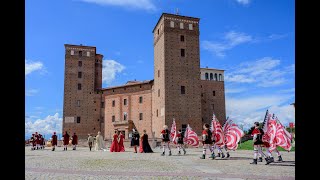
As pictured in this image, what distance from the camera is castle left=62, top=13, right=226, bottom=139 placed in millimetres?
42719

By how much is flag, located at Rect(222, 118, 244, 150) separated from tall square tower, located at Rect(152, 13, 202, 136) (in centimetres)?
2515

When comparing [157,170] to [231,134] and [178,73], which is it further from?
[178,73]

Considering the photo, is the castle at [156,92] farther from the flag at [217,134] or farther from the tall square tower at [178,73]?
the flag at [217,134]

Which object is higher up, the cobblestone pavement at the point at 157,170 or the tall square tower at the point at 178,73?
the tall square tower at the point at 178,73

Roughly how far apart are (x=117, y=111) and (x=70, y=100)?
9414mm

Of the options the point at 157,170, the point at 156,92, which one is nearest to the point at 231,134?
the point at 157,170

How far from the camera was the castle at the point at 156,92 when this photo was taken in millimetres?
42719

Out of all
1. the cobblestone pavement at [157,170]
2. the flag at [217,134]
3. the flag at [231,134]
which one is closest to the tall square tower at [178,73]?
the flag at [217,134]

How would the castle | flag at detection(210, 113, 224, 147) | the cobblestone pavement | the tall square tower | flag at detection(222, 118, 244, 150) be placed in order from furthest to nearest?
the castle < the tall square tower < flag at detection(210, 113, 224, 147) < flag at detection(222, 118, 244, 150) < the cobblestone pavement

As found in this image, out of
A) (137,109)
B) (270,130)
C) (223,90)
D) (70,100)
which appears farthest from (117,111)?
(270,130)

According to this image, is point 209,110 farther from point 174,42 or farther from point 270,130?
point 270,130

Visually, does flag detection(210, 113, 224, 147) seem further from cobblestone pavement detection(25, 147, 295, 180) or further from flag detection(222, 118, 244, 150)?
cobblestone pavement detection(25, 147, 295, 180)

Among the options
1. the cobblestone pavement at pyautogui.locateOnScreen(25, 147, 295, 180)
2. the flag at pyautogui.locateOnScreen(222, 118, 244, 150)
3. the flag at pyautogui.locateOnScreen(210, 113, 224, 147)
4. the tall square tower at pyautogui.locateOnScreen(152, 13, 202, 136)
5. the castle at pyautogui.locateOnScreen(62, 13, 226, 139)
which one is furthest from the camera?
the castle at pyautogui.locateOnScreen(62, 13, 226, 139)

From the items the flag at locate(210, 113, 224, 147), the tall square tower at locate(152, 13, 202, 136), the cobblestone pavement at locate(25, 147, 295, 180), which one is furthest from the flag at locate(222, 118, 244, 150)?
the tall square tower at locate(152, 13, 202, 136)
